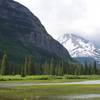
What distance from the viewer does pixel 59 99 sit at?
47531 millimetres

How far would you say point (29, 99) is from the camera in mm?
46375

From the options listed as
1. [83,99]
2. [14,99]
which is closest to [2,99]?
[14,99]

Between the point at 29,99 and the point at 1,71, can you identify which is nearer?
the point at 29,99

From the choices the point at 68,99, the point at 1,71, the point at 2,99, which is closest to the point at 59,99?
the point at 68,99

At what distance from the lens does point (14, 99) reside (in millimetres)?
46750

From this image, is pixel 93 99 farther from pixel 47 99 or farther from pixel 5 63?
pixel 5 63

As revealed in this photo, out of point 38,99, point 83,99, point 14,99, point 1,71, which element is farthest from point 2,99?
point 1,71

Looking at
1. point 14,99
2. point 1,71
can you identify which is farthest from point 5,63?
point 14,99

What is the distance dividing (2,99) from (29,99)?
4.11m

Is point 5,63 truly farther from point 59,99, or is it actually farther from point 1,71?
point 59,99

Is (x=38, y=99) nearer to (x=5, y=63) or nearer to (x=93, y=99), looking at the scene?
(x=93, y=99)

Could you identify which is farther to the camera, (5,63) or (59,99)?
(5,63)

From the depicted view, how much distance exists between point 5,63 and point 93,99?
14576cm

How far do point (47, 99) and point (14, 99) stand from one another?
16.8 feet
